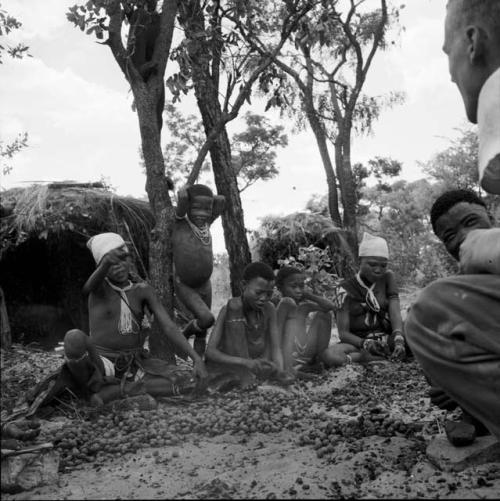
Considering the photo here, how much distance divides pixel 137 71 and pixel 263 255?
7.66 m

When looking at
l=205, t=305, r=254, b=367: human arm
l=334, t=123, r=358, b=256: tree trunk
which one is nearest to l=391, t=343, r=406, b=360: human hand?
l=205, t=305, r=254, b=367: human arm

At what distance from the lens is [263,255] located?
1285cm

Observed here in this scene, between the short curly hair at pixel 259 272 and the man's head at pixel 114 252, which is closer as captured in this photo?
the man's head at pixel 114 252

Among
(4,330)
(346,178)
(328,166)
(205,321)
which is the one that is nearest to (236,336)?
(205,321)

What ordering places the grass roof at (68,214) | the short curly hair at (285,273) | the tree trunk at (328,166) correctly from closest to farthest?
the short curly hair at (285,273) → the grass roof at (68,214) → the tree trunk at (328,166)

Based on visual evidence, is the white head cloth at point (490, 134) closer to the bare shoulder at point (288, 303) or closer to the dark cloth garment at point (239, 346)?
the dark cloth garment at point (239, 346)

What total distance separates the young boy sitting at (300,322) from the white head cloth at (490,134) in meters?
3.87

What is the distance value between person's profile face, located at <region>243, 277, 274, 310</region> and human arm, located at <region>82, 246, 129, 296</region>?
1.19m

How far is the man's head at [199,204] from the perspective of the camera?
543 centimetres

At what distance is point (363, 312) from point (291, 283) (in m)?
0.85

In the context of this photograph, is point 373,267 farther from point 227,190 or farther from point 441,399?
point 441,399

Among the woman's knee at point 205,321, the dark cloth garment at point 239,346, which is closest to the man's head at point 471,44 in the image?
the dark cloth garment at point 239,346

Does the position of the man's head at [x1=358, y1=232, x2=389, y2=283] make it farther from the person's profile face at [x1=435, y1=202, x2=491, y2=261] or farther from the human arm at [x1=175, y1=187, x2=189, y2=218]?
the person's profile face at [x1=435, y1=202, x2=491, y2=261]

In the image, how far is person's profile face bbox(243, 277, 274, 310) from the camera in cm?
515
